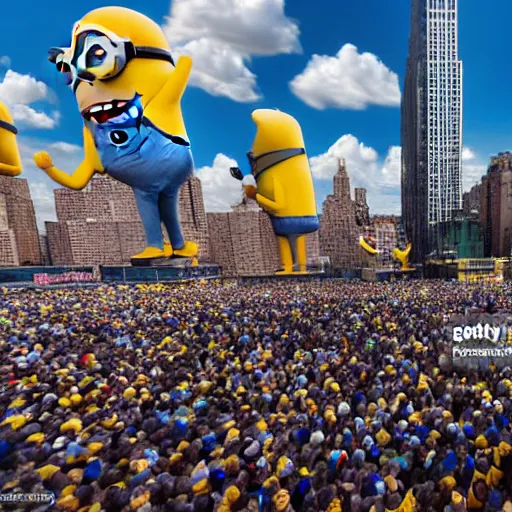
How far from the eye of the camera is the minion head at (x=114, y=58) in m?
12.1

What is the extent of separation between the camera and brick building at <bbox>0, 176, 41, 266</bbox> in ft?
89.0

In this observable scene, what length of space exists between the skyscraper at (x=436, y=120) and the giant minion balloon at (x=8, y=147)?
6785cm

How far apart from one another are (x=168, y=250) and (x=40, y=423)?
13229mm

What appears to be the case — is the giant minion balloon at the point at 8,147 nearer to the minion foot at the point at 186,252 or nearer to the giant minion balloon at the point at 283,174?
the minion foot at the point at 186,252

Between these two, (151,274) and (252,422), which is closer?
(252,422)

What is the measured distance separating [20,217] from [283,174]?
876 inches

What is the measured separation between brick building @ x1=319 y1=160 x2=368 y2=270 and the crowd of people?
31.6 metres

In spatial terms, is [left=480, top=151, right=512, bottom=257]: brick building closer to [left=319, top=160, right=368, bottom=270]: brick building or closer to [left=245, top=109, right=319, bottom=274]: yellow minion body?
[left=319, top=160, right=368, bottom=270]: brick building

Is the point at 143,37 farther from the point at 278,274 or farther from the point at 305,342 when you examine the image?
the point at 305,342

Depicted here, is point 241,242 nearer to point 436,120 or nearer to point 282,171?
point 282,171

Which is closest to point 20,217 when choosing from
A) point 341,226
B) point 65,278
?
point 65,278

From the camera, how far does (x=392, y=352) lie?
482 centimetres

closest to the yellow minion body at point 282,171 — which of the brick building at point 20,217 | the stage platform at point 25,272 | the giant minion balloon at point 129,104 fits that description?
the giant minion balloon at point 129,104

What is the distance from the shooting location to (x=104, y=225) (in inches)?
1019
